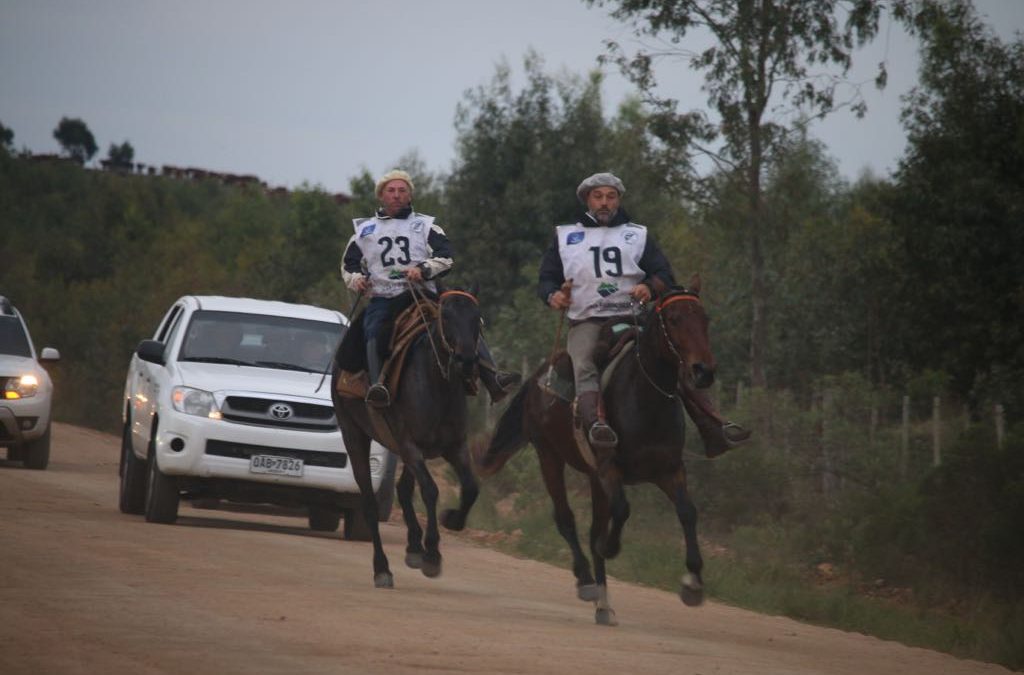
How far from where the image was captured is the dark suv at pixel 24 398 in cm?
2328

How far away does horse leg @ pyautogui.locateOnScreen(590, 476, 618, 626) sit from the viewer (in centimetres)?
1160

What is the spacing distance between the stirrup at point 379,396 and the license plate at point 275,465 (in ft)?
11.1

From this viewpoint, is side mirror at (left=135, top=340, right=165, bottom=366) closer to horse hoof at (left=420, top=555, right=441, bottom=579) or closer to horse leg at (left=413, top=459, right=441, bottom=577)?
horse leg at (left=413, top=459, right=441, bottom=577)

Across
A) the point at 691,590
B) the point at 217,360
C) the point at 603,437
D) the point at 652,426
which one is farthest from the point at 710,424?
the point at 217,360

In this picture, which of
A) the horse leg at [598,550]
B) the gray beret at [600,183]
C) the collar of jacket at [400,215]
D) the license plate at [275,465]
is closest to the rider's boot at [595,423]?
the horse leg at [598,550]

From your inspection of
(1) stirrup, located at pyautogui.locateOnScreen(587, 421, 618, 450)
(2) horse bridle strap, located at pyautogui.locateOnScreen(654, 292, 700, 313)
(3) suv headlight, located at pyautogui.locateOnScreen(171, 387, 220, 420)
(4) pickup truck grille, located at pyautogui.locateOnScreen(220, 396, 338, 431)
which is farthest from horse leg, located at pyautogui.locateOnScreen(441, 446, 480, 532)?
(3) suv headlight, located at pyautogui.locateOnScreen(171, 387, 220, 420)

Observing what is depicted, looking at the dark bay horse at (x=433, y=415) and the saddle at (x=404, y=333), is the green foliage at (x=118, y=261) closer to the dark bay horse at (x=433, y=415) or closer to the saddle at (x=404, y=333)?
the saddle at (x=404, y=333)

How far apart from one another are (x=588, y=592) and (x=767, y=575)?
5574 millimetres

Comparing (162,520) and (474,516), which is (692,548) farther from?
(474,516)

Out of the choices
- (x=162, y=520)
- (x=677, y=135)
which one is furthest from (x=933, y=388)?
(x=162, y=520)

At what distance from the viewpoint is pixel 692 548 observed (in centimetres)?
1122

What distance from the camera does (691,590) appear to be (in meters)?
11.2

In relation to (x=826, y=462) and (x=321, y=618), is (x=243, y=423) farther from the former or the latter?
(x=826, y=462)

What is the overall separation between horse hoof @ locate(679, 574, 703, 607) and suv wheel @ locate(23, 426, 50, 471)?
14.9 meters
